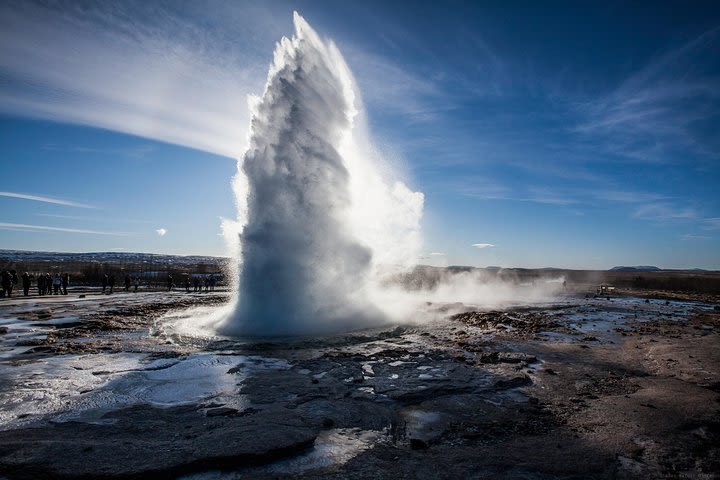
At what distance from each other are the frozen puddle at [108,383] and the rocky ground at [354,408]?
0.04 metres

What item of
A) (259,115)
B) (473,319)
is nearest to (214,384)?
(259,115)

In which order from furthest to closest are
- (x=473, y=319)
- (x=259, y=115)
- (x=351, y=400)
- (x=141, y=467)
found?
(x=473, y=319)
(x=259, y=115)
(x=351, y=400)
(x=141, y=467)

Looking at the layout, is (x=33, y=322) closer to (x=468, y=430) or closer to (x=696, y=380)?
(x=468, y=430)

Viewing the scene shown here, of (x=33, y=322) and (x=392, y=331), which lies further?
(x=33, y=322)

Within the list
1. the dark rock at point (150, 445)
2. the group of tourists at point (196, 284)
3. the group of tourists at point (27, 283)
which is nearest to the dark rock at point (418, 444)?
the dark rock at point (150, 445)

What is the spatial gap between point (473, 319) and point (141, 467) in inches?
549

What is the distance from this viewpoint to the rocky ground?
3926 millimetres

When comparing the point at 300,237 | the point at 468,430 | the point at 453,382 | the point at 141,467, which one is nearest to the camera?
the point at 141,467

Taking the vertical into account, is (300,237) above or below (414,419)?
above

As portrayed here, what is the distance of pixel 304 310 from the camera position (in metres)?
12.9

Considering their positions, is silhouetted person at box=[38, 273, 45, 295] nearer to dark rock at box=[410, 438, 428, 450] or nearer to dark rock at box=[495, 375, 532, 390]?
dark rock at box=[495, 375, 532, 390]

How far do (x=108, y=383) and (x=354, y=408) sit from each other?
4.22 metres

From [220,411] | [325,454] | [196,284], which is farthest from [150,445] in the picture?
[196,284]

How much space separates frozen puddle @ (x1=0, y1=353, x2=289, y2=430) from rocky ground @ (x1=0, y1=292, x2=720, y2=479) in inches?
1.6
